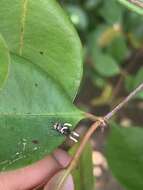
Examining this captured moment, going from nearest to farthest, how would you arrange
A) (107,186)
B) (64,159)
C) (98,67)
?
(64,159) < (98,67) < (107,186)

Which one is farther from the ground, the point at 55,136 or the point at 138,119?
the point at 55,136

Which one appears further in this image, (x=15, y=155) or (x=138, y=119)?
(x=138, y=119)

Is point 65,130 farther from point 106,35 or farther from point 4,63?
point 106,35

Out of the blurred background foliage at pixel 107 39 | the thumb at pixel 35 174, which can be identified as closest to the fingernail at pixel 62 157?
the thumb at pixel 35 174

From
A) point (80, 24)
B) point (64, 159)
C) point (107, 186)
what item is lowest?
point (107, 186)

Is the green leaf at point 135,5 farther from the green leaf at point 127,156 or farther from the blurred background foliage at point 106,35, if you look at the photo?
the blurred background foliage at point 106,35

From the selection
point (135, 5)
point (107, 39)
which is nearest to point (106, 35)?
point (107, 39)

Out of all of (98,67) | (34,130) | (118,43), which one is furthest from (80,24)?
(34,130)

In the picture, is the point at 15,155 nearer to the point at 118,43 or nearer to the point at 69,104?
the point at 69,104
